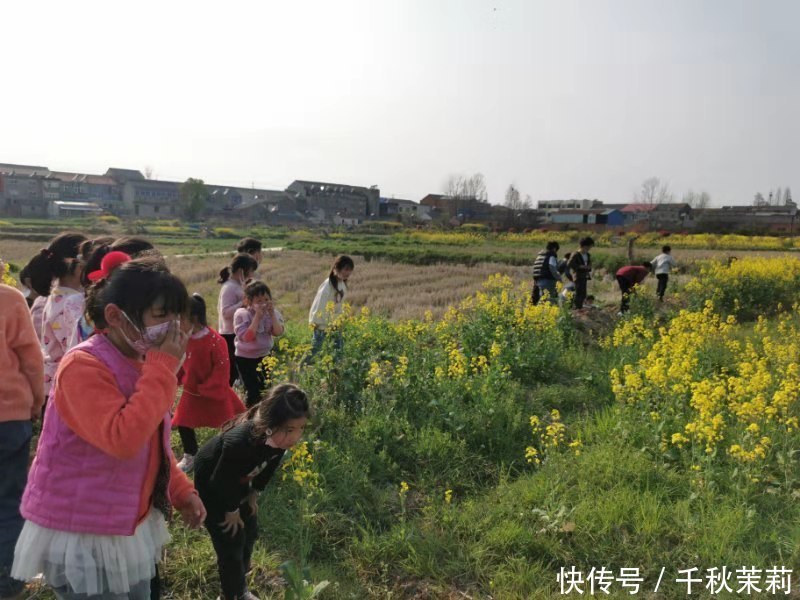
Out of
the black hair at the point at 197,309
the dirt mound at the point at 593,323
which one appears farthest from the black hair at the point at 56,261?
the dirt mound at the point at 593,323

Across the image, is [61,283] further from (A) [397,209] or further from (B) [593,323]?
(A) [397,209]

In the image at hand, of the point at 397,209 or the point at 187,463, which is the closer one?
the point at 187,463

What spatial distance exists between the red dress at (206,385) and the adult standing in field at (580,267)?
25.8ft

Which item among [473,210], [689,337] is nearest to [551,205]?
[473,210]

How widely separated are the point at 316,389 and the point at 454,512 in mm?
1886

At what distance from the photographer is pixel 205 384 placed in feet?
12.2

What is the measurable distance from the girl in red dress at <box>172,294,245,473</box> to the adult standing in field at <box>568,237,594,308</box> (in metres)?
7.87

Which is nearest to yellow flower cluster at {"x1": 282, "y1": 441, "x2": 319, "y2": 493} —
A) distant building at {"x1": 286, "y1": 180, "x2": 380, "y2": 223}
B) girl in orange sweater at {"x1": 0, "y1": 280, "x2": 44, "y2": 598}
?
girl in orange sweater at {"x1": 0, "y1": 280, "x2": 44, "y2": 598}

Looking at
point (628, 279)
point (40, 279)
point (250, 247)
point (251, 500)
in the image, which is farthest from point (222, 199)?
point (251, 500)

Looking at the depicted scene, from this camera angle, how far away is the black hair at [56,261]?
11.9 feet

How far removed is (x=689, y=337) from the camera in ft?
20.4

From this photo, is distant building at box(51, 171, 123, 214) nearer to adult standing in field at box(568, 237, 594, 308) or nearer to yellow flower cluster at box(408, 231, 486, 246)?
yellow flower cluster at box(408, 231, 486, 246)

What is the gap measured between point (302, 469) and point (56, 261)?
2200mm

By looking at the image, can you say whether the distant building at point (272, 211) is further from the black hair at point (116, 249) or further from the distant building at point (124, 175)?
the black hair at point (116, 249)
